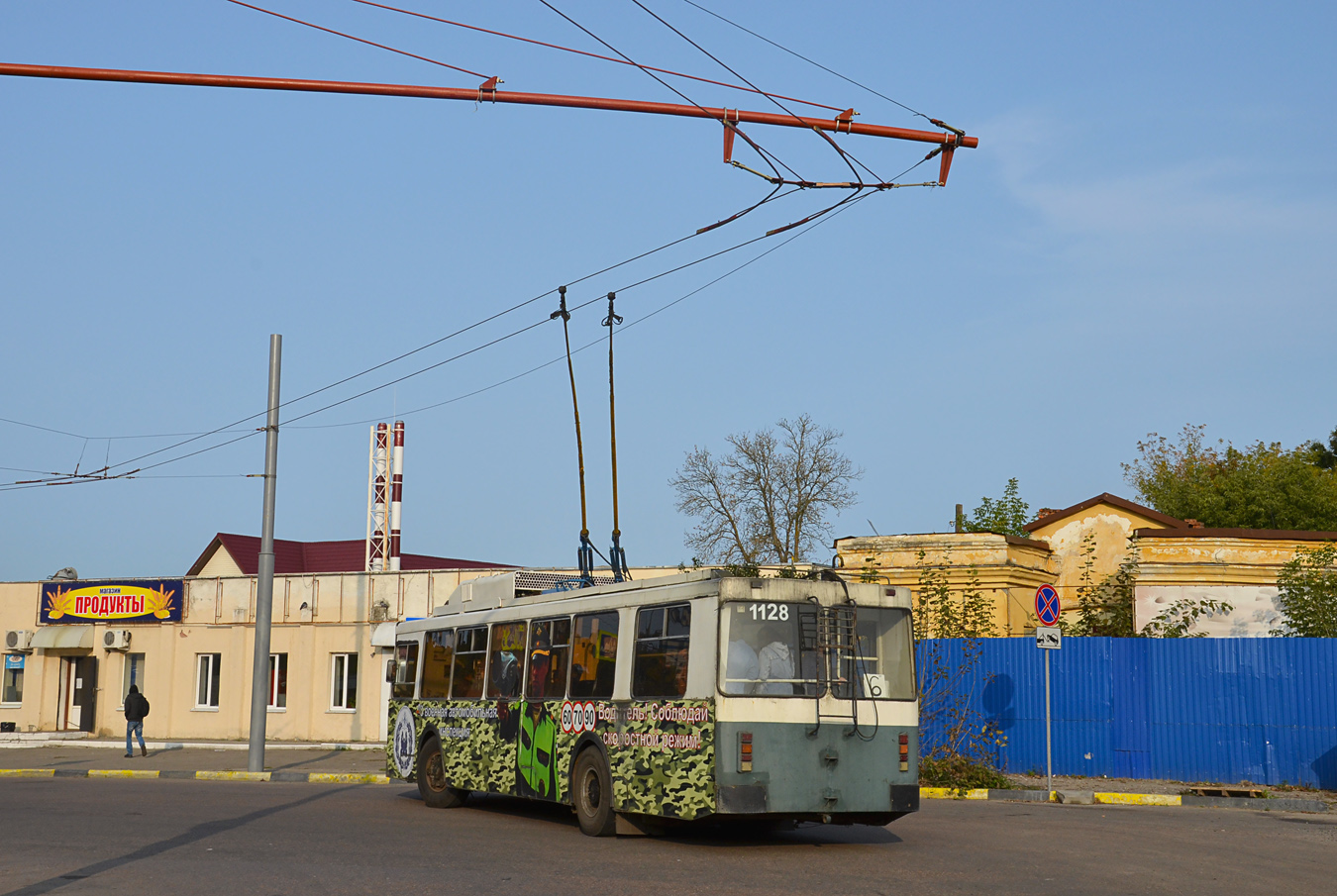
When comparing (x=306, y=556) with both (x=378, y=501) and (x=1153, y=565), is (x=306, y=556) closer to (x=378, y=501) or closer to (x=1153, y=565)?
(x=378, y=501)

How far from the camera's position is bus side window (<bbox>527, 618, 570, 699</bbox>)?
15.4 meters

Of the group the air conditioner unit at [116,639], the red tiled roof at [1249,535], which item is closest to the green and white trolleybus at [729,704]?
the red tiled roof at [1249,535]

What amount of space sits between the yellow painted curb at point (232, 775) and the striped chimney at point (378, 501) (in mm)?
24422

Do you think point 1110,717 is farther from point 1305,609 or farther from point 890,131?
point 890,131

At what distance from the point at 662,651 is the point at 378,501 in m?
37.8

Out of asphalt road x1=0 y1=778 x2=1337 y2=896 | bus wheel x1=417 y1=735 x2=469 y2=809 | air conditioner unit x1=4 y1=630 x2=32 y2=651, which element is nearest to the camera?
asphalt road x1=0 y1=778 x2=1337 y2=896

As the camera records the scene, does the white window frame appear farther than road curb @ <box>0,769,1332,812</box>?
Yes

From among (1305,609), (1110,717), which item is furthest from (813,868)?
(1305,609)

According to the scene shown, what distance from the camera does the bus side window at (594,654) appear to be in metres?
14.4

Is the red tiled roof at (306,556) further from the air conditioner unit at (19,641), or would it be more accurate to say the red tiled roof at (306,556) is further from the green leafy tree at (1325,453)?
the green leafy tree at (1325,453)

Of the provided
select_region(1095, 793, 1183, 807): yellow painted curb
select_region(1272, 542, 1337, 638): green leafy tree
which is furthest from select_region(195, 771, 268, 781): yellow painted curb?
select_region(1272, 542, 1337, 638): green leafy tree

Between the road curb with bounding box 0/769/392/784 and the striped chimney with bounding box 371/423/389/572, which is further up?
the striped chimney with bounding box 371/423/389/572

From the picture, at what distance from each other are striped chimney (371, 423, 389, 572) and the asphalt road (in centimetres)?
3146

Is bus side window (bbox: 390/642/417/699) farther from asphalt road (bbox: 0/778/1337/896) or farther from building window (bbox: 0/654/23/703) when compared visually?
building window (bbox: 0/654/23/703)
